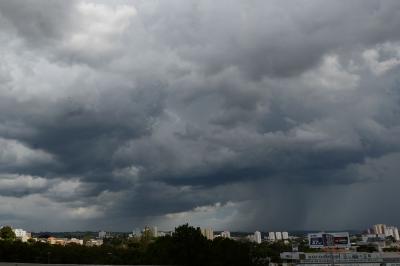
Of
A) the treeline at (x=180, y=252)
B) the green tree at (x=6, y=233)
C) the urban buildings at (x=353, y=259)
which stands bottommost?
the urban buildings at (x=353, y=259)

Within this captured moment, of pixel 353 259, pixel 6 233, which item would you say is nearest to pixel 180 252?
pixel 6 233

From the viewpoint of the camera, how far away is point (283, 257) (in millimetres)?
171000

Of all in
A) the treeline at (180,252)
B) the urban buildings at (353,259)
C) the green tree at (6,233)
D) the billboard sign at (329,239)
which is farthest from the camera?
the urban buildings at (353,259)

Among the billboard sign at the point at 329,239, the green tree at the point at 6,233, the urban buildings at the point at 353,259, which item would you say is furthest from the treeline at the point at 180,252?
the urban buildings at the point at 353,259

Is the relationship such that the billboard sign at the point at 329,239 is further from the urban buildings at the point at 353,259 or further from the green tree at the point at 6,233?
the green tree at the point at 6,233

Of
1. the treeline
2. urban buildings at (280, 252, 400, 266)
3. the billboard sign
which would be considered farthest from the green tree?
urban buildings at (280, 252, 400, 266)

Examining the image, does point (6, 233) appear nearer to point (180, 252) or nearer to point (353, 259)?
point (180, 252)

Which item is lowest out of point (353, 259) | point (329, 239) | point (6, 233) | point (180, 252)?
point (353, 259)

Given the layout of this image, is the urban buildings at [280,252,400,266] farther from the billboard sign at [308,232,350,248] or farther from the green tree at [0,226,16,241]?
the green tree at [0,226,16,241]

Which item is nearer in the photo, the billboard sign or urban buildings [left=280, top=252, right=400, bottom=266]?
the billboard sign

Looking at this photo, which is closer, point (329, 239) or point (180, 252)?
point (180, 252)

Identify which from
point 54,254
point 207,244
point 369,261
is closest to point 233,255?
point 207,244

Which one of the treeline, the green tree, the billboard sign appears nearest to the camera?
the treeline

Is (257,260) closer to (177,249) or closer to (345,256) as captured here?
(177,249)
